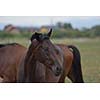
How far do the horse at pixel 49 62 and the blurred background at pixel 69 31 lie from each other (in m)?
0.05

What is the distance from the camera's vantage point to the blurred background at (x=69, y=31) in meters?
1.88

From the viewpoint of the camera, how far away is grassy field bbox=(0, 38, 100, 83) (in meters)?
1.87

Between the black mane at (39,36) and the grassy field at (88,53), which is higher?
the black mane at (39,36)

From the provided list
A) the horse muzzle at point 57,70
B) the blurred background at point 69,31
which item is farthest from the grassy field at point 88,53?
the horse muzzle at point 57,70

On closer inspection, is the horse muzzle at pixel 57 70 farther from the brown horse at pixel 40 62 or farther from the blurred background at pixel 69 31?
the blurred background at pixel 69 31

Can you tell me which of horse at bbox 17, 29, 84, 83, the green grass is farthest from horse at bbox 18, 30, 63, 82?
the green grass

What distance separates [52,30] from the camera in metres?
1.89

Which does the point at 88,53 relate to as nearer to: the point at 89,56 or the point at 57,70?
the point at 89,56

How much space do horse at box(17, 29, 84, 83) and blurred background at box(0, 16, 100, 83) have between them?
0.05 m

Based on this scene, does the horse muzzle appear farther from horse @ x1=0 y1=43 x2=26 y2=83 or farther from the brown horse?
horse @ x1=0 y1=43 x2=26 y2=83
